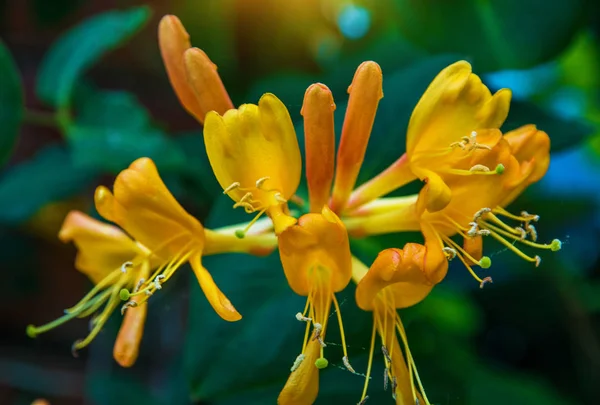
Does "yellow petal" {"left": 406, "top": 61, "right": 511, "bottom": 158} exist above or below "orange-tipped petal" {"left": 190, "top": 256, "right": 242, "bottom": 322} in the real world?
above

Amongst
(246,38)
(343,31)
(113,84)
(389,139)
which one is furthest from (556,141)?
(113,84)

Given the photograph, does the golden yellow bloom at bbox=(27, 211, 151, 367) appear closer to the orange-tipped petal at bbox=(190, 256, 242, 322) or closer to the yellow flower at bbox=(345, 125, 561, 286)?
the orange-tipped petal at bbox=(190, 256, 242, 322)

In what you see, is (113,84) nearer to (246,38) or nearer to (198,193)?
(246,38)

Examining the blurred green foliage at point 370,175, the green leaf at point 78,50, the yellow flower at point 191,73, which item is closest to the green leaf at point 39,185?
the blurred green foliage at point 370,175

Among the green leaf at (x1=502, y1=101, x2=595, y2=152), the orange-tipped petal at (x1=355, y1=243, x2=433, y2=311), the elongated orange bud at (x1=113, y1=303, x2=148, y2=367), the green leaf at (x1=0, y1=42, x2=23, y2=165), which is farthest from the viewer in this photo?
the green leaf at (x1=0, y1=42, x2=23, y2=165)

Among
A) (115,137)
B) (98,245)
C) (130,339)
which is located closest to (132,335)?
(130,339)

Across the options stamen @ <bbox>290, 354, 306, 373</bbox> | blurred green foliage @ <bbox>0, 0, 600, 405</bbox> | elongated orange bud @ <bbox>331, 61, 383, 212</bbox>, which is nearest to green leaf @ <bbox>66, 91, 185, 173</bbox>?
blurred green foliage @ <bbox>0, 0, 600, 405</bbox>
